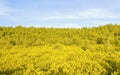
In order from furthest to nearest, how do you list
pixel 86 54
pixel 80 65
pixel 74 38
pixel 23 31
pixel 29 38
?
1. pixel 23 31
2. pixel 29 38
3. pixel 74 38
4. pixel 86 54
5. pixel 80 65

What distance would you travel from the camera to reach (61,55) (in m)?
12.5

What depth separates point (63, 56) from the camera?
40.4 feet

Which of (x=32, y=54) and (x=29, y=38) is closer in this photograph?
(x=32, y=54)

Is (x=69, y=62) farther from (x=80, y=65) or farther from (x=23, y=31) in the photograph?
(x=23, y=31)

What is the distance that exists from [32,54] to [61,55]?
Answer: 1342 mm

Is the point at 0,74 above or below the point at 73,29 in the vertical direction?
below

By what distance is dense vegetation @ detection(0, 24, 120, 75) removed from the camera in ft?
36.8

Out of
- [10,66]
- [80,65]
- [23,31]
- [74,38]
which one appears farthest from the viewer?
[23,31]

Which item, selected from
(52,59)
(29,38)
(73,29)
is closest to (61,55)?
(52,59)

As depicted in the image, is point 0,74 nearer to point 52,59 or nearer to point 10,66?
point 10,66

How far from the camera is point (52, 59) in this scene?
11.8m

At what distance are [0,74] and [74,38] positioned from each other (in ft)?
20.8

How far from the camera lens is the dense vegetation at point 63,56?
11.2 meters

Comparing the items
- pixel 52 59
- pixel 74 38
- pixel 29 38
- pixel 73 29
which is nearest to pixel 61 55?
pixel 52 59
